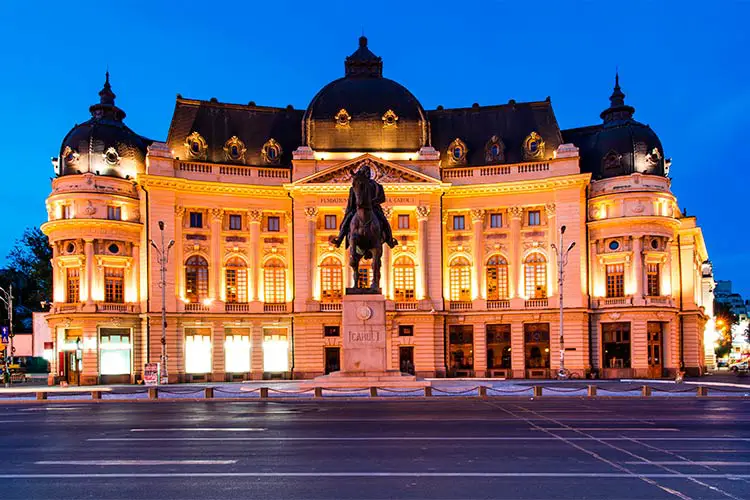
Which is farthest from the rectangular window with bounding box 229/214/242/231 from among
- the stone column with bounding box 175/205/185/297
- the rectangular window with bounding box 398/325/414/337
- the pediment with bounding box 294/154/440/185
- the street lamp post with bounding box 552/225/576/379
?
the street lamp post with bounding box 552/225/576/379

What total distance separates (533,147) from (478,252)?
11.2 m

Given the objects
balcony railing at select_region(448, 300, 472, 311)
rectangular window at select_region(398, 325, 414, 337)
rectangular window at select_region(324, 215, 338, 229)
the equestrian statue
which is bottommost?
rectangular window at select_region(398, 325, 414, 337)

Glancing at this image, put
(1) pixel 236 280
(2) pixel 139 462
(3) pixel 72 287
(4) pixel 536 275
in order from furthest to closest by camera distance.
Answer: (1) pixel 236 280, (4) pixel 536 275, (3) pixel 72 287, (2) pixel 139 462

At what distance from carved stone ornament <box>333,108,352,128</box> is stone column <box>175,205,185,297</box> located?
16191 mm

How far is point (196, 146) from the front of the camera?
3201 inches

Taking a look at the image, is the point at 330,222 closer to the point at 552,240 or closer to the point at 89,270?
the point at 552,240

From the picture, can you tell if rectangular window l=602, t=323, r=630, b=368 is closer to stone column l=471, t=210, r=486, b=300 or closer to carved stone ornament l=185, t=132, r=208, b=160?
stone column l=471, t=210, r=486, b=300

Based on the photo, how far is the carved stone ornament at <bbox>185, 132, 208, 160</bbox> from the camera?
8075cm

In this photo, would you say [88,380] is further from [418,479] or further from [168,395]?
[418,479]

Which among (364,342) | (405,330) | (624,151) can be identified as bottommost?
(405,330)

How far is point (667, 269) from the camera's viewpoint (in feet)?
257

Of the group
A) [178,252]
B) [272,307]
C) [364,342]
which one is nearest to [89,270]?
[178,252]

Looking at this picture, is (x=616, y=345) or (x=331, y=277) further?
(x=331, y=277)

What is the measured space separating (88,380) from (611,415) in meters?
53.4
